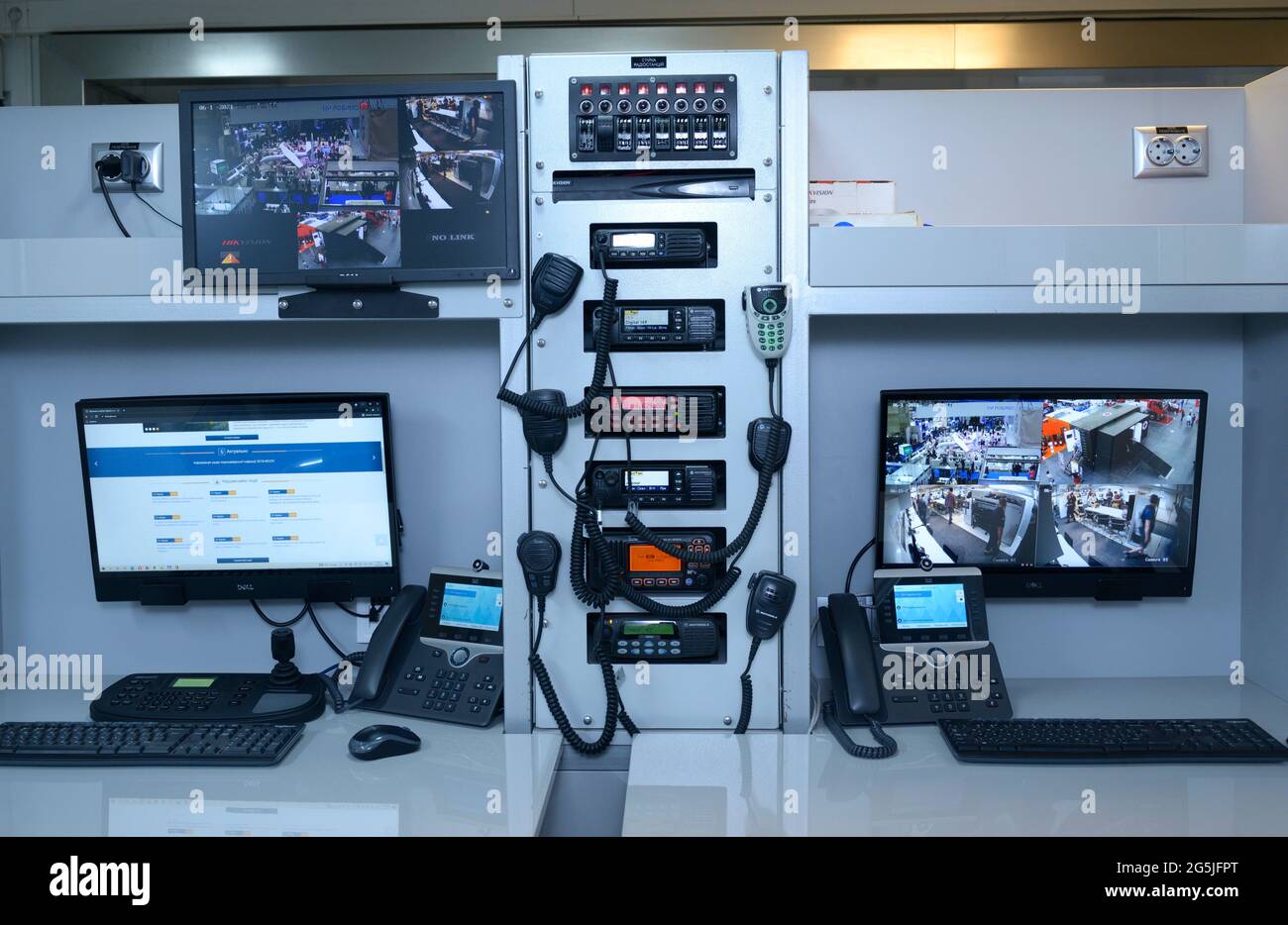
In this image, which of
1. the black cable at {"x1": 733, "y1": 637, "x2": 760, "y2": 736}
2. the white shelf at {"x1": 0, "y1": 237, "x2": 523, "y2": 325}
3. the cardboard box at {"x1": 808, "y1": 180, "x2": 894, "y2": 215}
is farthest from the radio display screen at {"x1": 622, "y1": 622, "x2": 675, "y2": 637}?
the cardboard box at {"x1": 808, "y1": 180, "x2": 894, "y2": 215}

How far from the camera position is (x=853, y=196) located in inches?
67.0

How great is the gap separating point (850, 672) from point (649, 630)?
34 centimetres

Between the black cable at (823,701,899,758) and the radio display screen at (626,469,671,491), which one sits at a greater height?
the radio display screen at (626,469,671,491)

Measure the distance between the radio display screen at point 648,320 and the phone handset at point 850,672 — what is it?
1.84 ft

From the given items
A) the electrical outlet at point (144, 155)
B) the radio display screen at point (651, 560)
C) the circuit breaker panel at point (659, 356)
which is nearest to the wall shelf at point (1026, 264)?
the circuit breaker panel at point (659, 356)

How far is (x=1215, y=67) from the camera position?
3.12m

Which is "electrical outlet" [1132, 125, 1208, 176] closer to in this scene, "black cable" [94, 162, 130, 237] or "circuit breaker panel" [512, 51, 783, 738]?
"circuit breaker panel" [512, 51, 783, 738]

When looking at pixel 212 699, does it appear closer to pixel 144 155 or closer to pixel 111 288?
pixel 111 288

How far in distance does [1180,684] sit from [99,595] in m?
2.02
